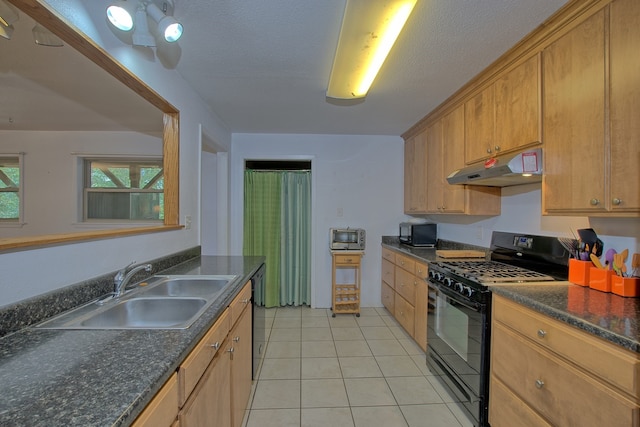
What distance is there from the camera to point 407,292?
2.76m

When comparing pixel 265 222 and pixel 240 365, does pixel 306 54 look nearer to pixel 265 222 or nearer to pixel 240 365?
pixel 240 365

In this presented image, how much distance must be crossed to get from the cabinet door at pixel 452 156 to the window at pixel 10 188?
468cm

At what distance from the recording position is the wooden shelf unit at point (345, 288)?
3322 millimetres

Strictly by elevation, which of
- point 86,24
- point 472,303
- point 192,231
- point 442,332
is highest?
point 86,24

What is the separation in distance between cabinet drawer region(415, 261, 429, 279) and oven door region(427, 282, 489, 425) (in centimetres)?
17

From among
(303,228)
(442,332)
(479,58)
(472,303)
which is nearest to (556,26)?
(479,58)

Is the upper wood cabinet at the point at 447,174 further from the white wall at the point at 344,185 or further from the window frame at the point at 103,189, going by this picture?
the window frame at the point at 103,189

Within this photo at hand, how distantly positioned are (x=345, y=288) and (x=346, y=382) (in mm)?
1469

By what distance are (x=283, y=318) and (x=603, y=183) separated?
3014 mm

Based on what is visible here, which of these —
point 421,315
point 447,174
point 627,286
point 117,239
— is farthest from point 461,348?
point 117,239

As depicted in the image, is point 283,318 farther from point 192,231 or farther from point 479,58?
point 479,58

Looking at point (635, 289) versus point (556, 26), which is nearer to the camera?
point (635, 289)

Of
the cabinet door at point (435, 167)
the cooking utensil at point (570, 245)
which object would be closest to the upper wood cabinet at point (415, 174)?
the cabinet door at point (435, 167)

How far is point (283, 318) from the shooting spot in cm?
329
